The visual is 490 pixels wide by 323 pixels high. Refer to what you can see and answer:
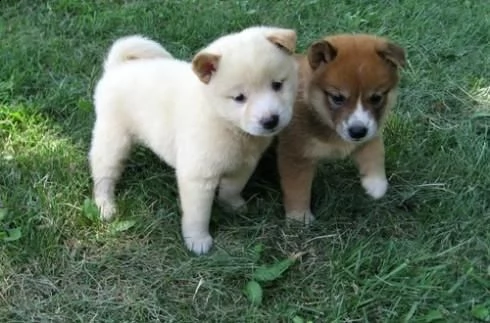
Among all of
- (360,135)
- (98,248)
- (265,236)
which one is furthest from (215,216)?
(360,135)

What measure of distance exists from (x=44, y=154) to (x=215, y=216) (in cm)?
99

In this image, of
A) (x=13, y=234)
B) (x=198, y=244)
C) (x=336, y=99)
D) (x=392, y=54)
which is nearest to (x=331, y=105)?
(x=336, y=99)

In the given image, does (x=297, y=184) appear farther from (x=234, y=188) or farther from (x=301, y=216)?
(x=234, y=188)

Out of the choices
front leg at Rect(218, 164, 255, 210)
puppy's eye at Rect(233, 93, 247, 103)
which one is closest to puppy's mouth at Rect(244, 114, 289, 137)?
puppy's eye at Rect(233, 93, 247, 103)

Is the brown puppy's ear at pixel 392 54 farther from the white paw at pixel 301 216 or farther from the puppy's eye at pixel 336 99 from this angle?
the white paw at pixel 301 216

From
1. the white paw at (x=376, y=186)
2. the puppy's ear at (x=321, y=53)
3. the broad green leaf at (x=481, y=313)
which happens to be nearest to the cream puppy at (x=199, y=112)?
the puppy's ear at (x=321, y=53)

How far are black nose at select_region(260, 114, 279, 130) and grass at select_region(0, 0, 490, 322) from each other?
0.65 m

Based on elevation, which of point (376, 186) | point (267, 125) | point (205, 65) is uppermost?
point (205, 65)

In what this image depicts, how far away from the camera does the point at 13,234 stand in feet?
12.3

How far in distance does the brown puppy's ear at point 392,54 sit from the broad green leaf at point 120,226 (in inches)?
53.6

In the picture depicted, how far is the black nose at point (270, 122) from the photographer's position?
337 cm

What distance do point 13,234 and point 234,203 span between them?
102 cm

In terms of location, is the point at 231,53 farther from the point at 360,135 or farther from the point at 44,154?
the point at 44,154

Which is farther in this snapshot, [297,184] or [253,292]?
[297,184]
